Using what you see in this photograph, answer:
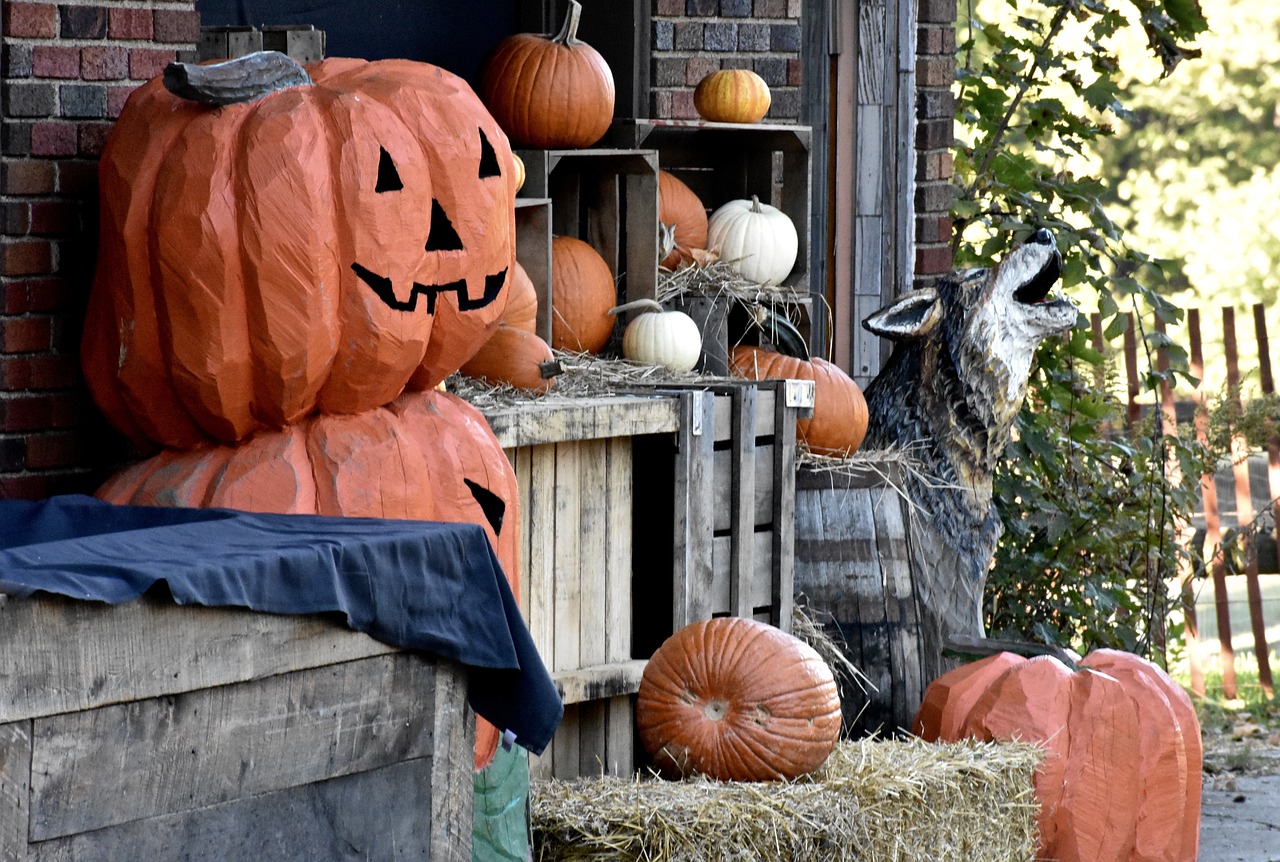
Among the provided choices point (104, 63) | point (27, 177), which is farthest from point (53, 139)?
point (104, 63)

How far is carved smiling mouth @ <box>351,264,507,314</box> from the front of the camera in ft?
11.3

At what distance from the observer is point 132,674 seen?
2.36 metres

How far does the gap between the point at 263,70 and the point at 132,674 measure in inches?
60.2

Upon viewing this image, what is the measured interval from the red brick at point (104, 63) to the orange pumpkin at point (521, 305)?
114cm

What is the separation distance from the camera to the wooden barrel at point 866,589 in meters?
4.98

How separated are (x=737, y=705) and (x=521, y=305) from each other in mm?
1203

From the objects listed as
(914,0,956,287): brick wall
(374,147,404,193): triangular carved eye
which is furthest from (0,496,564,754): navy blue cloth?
(914,0,956,287): brick wall

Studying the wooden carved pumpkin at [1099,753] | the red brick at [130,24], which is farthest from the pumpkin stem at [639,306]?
the red brick at [130,24]

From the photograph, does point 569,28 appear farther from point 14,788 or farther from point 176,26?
point 14,788

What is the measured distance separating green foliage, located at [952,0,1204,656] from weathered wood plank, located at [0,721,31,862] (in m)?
4.92

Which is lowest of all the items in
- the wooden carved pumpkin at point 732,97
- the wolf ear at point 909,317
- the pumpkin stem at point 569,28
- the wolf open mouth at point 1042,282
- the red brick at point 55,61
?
the wolf ear at point 909,317

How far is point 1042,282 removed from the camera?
521cm

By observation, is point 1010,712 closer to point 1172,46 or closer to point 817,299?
point 817,299

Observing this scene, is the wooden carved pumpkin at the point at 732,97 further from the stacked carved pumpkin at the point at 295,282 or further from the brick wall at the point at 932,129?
the stacked carved pumpkin at the point at 295,282
